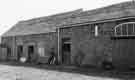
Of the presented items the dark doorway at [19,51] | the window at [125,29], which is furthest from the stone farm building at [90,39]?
the dark doorway at [19,51]

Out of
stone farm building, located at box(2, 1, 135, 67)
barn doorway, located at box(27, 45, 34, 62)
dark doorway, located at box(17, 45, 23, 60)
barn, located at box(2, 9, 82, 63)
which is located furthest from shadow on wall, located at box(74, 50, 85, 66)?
dark doorway, located at box(17, 45, 23, 60)

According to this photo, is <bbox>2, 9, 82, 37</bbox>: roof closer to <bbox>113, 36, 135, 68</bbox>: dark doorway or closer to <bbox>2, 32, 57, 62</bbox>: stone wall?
<bbox>2, 32, 57, 62</bbox>: stone wall

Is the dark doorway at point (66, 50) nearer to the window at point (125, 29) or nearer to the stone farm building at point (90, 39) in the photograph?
the stone farm building at point (90, 39)

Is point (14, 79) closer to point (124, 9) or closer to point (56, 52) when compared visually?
point (56, 52)

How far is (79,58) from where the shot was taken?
595 inches

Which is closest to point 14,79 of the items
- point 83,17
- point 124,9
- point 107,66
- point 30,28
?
point 107,66

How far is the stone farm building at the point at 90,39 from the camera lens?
12070mm

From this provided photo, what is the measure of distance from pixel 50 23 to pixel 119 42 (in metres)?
10.7

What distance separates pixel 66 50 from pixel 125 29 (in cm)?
679

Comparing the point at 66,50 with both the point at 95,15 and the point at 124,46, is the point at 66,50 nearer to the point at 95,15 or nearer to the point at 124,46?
the point at 95,15

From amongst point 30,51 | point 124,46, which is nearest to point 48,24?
point 30,51

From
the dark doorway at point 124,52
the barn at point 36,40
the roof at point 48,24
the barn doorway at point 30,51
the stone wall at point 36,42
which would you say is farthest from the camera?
the barn doorway at point 30,51

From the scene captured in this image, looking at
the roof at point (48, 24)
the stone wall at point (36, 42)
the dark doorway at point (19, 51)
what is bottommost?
the dark doorway at point (19, 51)

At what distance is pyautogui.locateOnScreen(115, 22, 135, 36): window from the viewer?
39.2 ft
